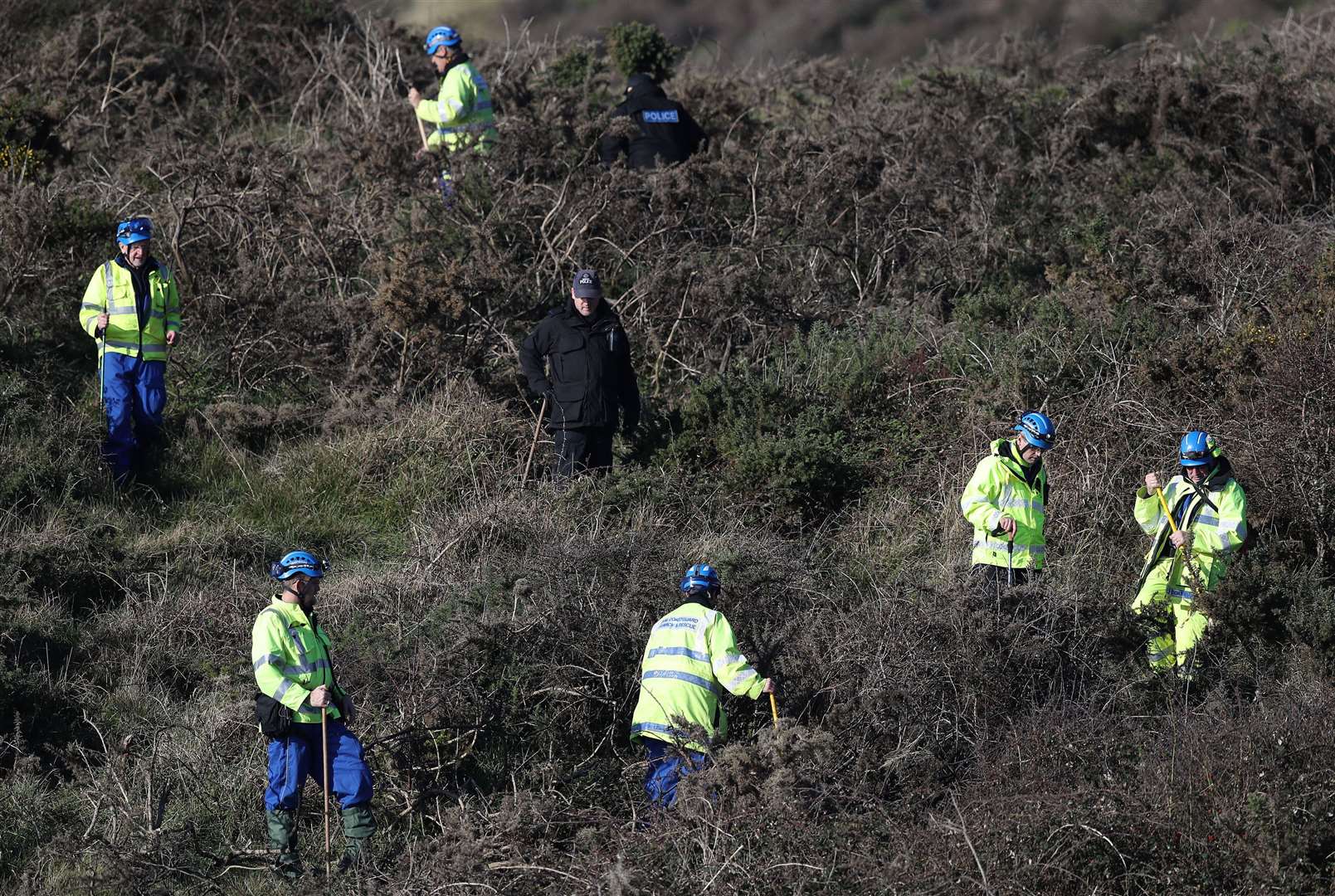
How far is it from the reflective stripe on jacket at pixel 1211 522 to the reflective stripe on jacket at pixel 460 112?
22.0ft

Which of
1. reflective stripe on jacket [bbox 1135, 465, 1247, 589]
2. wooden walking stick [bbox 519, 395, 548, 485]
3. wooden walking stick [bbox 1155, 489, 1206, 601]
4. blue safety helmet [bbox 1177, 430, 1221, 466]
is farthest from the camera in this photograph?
wooden walking stick [bbox 519, 395, 548, 485]

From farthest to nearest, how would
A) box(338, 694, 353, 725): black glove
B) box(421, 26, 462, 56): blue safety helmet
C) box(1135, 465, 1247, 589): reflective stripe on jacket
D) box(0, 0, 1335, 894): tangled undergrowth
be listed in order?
box(421, 26, 462, 56): blue safety helmet < box(1135, 465, 1247, 589): reflective stripe on jacket < box(0, 0, 1335, 894): tangled undergrowth < box(338, 694, 353, 725): black glove

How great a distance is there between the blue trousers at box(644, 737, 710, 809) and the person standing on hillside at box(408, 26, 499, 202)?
6.74 m

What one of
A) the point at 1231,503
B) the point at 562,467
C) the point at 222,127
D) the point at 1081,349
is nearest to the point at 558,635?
the point at 562,467

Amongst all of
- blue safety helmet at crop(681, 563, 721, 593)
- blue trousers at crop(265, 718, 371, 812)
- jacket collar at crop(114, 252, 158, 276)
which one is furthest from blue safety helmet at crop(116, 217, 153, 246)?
blue safety helmet at crop(681, 563, 721, 593)

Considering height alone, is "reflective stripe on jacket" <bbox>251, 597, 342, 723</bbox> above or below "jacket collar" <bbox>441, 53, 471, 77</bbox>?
below

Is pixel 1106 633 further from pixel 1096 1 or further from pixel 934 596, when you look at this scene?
pixel 1096 1

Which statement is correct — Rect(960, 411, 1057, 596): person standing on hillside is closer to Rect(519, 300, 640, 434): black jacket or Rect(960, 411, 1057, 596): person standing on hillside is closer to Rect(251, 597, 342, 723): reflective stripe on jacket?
Rect(519, 300, 640, 434): black jacket

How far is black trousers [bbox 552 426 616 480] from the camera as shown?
11.8 m

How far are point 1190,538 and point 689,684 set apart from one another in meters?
3.65

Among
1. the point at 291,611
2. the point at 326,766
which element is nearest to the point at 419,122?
the point at 291,611

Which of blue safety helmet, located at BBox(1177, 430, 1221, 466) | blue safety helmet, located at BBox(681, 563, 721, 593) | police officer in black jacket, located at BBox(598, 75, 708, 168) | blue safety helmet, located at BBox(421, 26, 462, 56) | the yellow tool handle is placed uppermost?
blue safety helmet, located at BBox(421, 26, 462, 56)

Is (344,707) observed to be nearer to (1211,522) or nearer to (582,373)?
(582,373)

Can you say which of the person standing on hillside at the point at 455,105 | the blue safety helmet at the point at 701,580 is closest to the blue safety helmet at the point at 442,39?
the person standing on hillside at the point at 455,105
